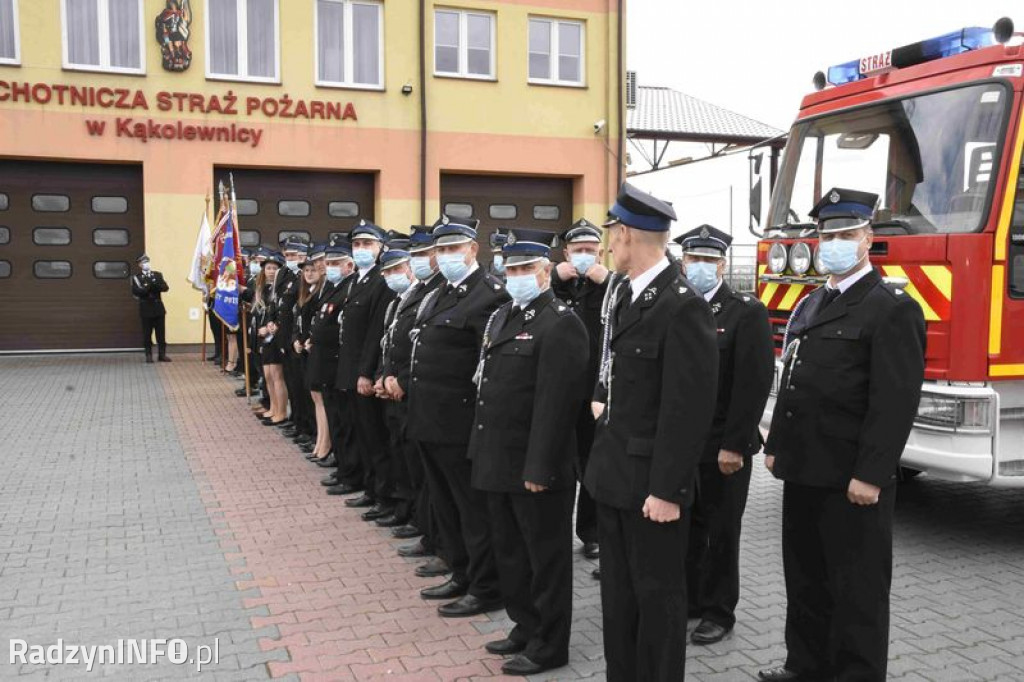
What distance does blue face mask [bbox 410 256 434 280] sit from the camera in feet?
21.2

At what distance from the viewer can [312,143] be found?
19000 millimetres

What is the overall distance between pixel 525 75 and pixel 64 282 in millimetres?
10445

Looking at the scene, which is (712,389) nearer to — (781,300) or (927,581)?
(927,581)

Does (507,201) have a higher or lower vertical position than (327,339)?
higher

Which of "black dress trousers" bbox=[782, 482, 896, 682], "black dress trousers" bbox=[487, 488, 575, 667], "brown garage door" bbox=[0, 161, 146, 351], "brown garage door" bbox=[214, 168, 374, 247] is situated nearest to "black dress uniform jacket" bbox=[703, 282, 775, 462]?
"black dress trousers" bbox=[782, 482, 896, 682]

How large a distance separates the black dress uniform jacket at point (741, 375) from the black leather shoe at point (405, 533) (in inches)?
103

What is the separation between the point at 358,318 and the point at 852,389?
4.43 meters

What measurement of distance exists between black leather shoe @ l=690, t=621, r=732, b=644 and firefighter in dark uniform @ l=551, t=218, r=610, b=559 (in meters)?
1.28

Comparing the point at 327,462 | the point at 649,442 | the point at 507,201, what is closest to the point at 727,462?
the point at 649,442

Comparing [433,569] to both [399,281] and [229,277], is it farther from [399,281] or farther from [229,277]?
[229,277]

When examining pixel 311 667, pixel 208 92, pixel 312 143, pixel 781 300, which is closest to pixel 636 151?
pixel 312 143

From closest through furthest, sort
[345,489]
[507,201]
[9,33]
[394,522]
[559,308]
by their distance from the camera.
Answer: [559,308], [394,522], [345,489], [9,33], [507,201]

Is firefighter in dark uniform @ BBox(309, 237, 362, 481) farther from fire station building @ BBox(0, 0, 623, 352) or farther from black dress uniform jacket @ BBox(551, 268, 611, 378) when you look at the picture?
fire station building @ BBox(0, 0, 623, 352)

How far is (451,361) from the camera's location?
5312mm
